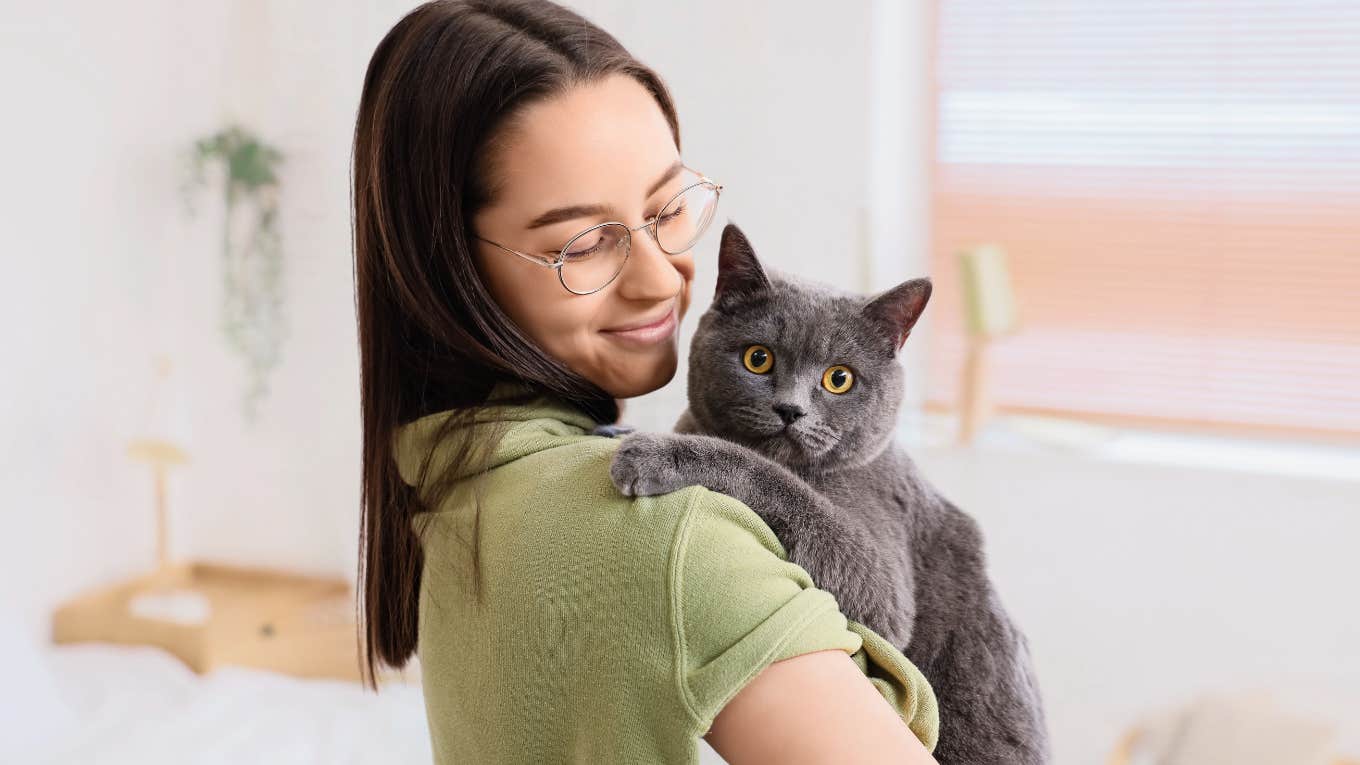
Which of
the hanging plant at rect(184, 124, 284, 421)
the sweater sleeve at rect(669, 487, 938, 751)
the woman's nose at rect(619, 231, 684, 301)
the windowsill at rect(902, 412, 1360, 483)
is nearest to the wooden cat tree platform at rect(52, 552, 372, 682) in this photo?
the hanging plant at rect(184, 124, 284, 421)

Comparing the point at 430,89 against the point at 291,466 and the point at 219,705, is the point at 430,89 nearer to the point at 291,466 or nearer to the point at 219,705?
the point at 219,705

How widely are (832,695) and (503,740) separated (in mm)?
238

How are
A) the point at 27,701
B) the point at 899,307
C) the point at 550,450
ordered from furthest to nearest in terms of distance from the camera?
the point at 27,701 → the point at 899,307 → the point at 550,450

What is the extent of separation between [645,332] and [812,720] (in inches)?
15.5

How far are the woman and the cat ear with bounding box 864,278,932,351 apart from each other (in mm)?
180

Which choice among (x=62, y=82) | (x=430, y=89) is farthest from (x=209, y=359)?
(x=430, y=89)

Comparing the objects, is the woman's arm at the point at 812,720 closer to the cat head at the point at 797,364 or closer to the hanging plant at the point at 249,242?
the cat head at the point at 797,364

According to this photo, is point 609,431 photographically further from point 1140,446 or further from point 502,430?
point 1140,446

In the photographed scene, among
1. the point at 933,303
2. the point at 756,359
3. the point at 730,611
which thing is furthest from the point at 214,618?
the point at 730,611

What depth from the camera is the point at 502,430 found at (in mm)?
830

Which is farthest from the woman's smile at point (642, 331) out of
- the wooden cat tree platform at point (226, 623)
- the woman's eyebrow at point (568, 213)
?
the wooden cat tree platform at point (226, 623)

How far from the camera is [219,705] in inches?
97.5

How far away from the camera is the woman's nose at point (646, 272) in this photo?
0.89 metres

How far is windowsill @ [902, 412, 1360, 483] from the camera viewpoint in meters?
2.53
